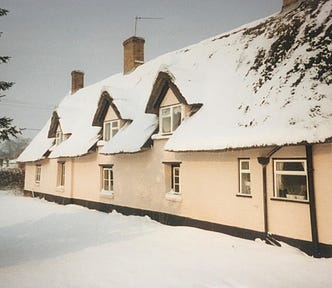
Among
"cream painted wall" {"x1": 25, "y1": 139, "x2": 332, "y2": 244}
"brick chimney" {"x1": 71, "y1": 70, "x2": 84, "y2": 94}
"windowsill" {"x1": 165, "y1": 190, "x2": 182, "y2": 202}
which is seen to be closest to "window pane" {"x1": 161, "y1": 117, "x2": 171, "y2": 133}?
"cream painted wall" {"x1": 25, "y1": 139, "x2": 332, "y2": 244}

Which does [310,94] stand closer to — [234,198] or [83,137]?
[234,198]

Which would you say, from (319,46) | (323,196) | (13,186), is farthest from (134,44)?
(13,186)

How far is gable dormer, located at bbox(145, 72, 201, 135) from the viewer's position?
1312 cm

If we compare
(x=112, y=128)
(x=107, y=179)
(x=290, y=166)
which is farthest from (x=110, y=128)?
(x=290, y=166)

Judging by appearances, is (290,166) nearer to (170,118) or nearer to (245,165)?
(245,165)

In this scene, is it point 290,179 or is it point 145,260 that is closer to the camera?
point 145,260

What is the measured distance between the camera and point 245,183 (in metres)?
10.9

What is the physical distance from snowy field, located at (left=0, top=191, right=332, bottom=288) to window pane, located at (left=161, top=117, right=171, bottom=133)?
4.10m

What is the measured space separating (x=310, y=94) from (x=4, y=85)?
27.6 feet

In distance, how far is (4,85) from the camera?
8.68 m

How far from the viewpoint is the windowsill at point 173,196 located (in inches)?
512

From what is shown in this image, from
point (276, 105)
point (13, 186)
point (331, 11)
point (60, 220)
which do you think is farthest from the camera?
point (13, 186)

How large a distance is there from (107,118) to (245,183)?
372 inches

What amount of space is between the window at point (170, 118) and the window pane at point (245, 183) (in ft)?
12.5
